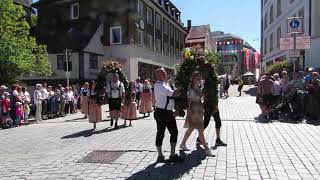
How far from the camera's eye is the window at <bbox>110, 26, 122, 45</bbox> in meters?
38.1

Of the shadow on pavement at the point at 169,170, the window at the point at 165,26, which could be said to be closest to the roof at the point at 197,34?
the window at the point at 165,26

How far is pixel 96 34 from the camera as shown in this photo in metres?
37.6

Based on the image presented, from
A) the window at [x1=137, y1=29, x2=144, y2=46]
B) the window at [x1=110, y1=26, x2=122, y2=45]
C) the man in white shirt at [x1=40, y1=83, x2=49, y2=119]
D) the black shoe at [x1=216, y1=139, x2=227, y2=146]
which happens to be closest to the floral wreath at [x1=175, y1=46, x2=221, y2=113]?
the black shoe at [x1=216, y1=139, x2=227, y2=146]

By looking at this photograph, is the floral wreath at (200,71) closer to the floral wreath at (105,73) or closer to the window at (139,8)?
the floral wreath at (105,73)

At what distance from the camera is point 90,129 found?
537 inches

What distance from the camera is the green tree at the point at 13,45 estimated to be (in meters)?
23.2

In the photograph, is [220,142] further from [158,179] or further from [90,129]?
[90,129]

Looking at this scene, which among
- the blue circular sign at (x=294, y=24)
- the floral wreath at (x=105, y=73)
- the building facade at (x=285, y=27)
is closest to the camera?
the floral wreath at (x=105, y=73)

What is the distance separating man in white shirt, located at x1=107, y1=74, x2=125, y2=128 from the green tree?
11.6 metres

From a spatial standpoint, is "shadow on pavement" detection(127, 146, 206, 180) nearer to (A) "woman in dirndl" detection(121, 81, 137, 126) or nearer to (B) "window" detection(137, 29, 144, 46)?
(A) "woman in dirndl" detection(121, 81, 137, 126)

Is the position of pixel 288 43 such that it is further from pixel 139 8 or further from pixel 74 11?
pixel 74 11

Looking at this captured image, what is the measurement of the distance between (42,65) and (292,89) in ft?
54.5

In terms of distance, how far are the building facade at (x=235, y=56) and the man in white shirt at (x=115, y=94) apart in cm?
8729

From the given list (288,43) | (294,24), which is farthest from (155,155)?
(294,24)
